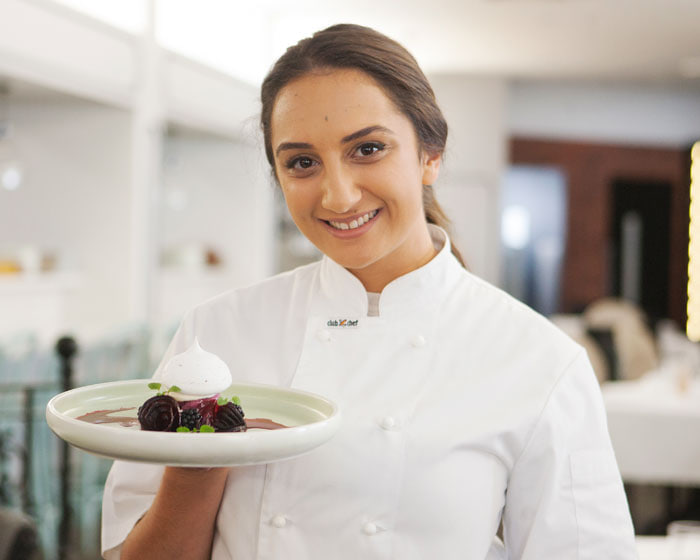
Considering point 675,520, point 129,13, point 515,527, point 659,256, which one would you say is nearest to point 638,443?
point 675,520

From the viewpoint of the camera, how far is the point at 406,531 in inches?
44.8

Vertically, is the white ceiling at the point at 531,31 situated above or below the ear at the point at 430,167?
above

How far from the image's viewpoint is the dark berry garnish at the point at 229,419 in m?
1.05

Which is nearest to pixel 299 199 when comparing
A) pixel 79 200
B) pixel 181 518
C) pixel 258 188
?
pixel 181 518

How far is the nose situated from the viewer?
3.69 feet

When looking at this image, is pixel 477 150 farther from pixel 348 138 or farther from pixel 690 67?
pixel 348 138

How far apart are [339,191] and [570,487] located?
52cm

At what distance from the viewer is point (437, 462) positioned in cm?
114

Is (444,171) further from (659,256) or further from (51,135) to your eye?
(659,256)

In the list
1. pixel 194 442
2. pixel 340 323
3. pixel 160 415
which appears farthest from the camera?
pixel 340 323

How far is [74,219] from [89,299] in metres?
0.57

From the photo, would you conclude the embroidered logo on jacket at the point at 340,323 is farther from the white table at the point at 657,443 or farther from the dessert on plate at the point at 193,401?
the white table at the point at 657,443

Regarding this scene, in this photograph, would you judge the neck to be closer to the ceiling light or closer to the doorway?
the ceiling light

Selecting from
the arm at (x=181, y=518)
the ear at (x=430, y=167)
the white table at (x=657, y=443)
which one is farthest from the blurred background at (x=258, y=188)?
the arm at (x=181, y=518)
